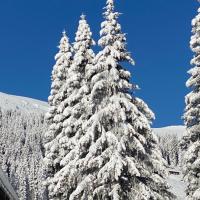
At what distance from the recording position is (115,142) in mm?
27688

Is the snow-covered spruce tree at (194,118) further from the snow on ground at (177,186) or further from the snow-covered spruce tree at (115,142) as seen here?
the snow on ground at (177,186)

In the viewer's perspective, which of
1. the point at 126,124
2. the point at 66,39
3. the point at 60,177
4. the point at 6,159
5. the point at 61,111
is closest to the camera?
the point at 126,124

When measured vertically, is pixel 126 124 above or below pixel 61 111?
below

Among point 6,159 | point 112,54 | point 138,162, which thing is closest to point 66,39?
point 112,54

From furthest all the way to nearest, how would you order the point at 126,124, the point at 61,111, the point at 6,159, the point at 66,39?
the point at 6,159 → the point at 66,39 → the point at 61,111 → the point at 126,124

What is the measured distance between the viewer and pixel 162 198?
2939cm

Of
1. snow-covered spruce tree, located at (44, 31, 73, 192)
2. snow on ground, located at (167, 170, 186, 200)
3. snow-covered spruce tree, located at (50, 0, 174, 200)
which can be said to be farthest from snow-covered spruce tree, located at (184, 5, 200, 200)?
snow on ground, located at (167, 170, 186, 200)

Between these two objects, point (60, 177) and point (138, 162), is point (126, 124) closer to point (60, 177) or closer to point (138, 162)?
point (138, 162)

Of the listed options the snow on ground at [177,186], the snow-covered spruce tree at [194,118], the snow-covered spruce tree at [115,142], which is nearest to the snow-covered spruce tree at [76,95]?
the snow-covered spruce tree at [115,142]

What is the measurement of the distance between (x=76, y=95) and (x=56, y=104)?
4.93m

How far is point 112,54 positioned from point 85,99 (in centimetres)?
523

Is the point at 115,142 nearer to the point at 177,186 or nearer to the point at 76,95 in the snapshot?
the point at 76,95

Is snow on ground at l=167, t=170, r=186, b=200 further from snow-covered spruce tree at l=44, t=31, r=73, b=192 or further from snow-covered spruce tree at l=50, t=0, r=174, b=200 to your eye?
snow-covered spruce tree at l=50, t=0, r=174, b=200

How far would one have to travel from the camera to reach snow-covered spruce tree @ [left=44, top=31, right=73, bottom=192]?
122 ft
